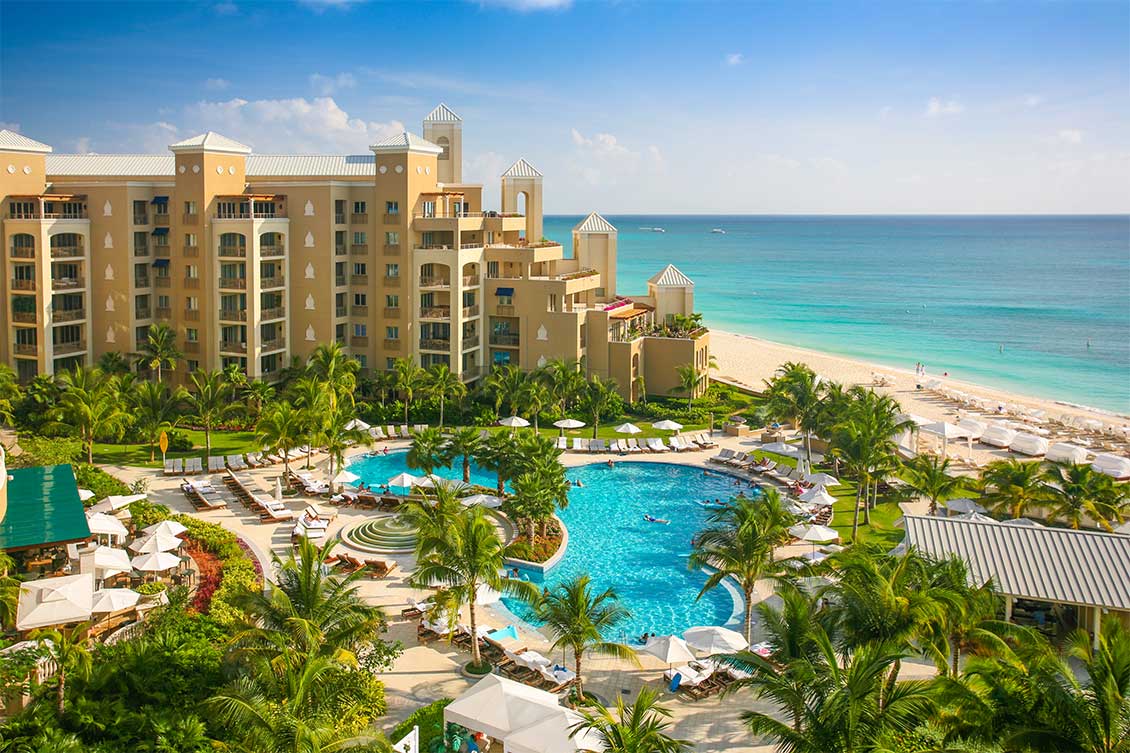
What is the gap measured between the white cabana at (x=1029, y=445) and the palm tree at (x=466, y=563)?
33273mm

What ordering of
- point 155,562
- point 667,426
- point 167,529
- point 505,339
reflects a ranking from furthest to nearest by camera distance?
point 505,339 → point 667,426 → point 167,529 → point 155,562

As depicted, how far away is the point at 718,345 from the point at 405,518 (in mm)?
63582

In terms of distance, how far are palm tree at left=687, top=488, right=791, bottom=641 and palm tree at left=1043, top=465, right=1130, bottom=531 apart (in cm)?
1004

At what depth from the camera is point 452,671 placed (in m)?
24.6

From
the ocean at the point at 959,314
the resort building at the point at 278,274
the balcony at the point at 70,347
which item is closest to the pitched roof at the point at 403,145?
the resort building at the point at 278,274

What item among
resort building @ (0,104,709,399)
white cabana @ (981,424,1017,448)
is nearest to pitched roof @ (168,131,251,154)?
resort building @ (0,104,709,399)

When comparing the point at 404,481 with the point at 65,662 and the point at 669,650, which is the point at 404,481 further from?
the point at 65,662

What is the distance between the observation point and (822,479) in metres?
40.5

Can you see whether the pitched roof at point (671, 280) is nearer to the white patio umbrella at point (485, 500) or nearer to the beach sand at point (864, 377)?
the beach sand at point (864, 377)

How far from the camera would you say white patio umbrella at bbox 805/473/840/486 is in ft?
131

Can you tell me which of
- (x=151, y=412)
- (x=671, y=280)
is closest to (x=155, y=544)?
(x=151, y=412)

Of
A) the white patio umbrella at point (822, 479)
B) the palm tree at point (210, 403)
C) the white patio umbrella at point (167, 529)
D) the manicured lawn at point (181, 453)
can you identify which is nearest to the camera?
the white patio umbrella at point (167, 529)

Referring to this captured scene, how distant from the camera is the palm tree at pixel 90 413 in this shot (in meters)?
40.6

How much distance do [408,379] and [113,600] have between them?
82.4ft
